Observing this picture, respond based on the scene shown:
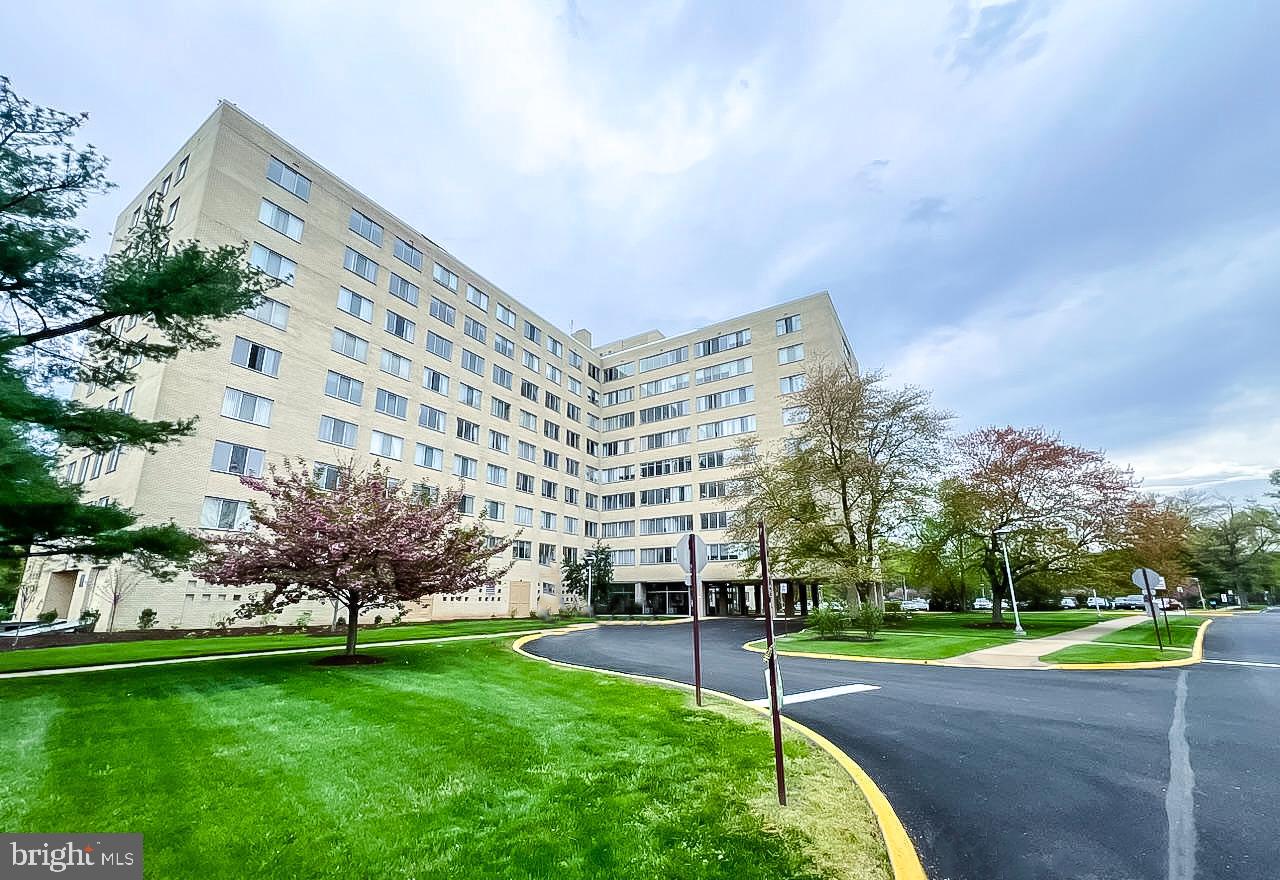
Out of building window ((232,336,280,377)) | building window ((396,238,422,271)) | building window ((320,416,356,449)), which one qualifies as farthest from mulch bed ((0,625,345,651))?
building window ((396,238,422,271))

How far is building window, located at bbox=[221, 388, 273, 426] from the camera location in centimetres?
2628

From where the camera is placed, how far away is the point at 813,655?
1720cm

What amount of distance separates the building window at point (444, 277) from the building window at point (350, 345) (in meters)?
8.63

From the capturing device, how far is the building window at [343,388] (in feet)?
102

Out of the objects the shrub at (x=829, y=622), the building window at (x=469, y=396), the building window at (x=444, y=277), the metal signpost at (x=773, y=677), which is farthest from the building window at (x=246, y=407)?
the metal signpost at (x=773, y=677)

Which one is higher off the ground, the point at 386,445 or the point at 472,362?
the point at 472,362

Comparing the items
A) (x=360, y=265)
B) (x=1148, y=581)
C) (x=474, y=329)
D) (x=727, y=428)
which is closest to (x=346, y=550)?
(x=1148, y=581)

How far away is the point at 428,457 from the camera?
36625 mm

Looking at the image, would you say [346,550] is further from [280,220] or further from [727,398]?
[727,398]

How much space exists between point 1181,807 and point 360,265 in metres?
39.3

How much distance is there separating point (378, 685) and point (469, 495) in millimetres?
30038

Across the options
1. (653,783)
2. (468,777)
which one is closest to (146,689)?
(468,777)

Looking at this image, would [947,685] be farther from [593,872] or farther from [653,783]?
[593,872]

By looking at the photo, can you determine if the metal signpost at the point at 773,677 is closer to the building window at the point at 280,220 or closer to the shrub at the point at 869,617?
the shrub at the point at 869,617
